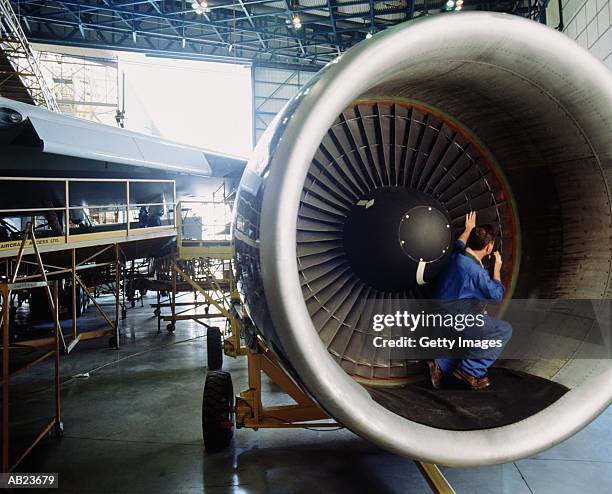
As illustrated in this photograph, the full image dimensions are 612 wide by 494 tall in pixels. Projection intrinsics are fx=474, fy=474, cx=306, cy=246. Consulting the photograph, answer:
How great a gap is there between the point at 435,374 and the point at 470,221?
0.81m

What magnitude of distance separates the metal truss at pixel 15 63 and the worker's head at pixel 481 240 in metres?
10.2

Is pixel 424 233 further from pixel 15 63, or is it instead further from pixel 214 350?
pixel 15 63

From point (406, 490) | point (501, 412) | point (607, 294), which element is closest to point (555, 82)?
point (607, 294)

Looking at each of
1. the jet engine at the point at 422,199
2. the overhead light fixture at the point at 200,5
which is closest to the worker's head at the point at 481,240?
the jet engine at the point at 422,199

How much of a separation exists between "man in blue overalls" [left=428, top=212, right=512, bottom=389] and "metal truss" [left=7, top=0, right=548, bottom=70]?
13098mm

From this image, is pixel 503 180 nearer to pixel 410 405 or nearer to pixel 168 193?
pixel 410 405

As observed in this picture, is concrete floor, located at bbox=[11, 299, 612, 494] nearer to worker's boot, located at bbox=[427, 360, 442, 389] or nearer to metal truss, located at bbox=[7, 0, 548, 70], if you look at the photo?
worker's boot, located at bbox=[427, 360, 442, 389]

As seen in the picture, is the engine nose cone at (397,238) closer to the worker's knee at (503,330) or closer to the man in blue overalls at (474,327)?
the man in blue overalls at (474,327)

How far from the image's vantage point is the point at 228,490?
11.7 feet

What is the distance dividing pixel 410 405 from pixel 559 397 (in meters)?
0.54

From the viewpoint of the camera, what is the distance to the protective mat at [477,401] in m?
1.71

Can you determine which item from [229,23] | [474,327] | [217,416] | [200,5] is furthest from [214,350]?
[229,23]

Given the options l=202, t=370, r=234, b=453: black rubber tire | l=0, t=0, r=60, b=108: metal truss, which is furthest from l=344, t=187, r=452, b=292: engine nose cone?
l=0, t=0, r=60, b=108: metal truss

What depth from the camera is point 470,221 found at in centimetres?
247
